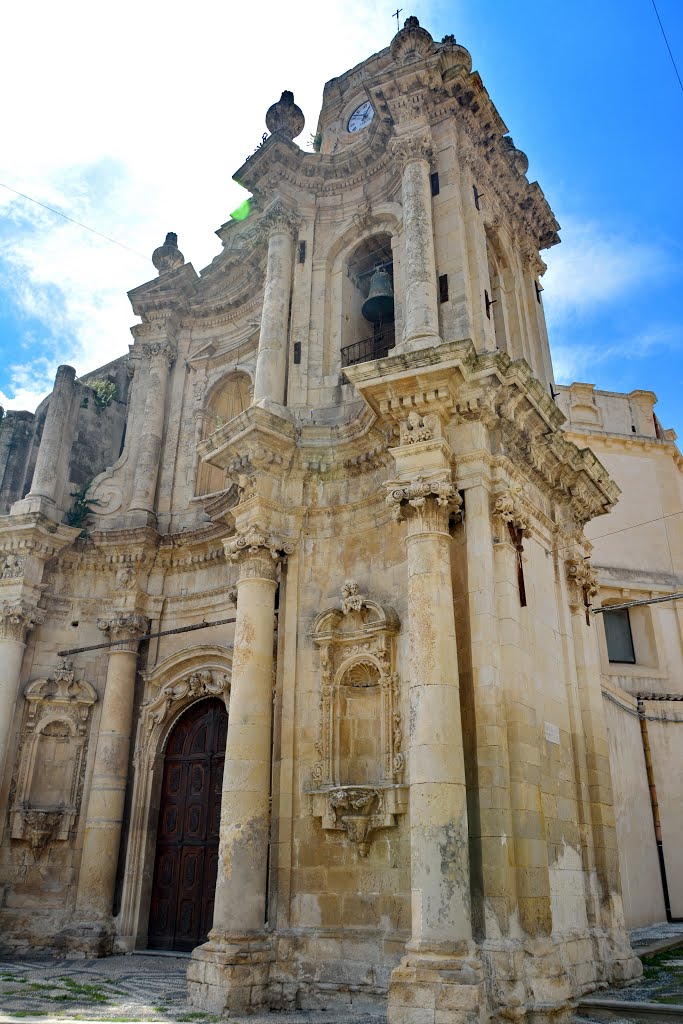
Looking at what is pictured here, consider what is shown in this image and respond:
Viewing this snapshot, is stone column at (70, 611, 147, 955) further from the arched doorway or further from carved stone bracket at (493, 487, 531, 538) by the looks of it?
carved stone bracket at (493, 487, 531, 538)

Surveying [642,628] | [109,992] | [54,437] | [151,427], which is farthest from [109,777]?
[642,628]

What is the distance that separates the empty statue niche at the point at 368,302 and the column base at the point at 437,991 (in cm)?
922

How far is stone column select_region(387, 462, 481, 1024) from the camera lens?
8.02m

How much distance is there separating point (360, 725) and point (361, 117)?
12.8 m

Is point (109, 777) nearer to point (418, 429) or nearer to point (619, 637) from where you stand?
point (418, 429)

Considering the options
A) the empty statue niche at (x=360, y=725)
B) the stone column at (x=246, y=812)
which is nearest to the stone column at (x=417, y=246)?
the stone column at (x=246, y=812)

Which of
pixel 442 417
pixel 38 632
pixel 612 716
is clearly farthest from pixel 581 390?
pixel 38 632

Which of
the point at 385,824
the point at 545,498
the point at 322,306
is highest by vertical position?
the point at 322,306

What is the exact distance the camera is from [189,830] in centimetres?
1387

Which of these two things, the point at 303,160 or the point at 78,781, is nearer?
the point at 78,781

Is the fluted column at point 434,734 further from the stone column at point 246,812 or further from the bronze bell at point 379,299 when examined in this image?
the bronze bell at point 379,299

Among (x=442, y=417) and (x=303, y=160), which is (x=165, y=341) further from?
(x=442, y=417)

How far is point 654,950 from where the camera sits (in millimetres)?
13008

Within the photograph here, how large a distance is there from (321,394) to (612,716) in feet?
28.5
